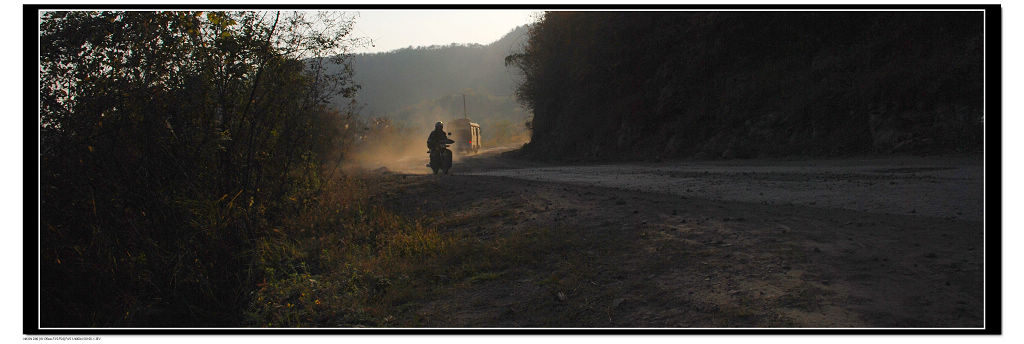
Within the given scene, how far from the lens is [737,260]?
213 inches

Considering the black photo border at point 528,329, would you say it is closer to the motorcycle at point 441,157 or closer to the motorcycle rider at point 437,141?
the motorcycle rider at point 437,141

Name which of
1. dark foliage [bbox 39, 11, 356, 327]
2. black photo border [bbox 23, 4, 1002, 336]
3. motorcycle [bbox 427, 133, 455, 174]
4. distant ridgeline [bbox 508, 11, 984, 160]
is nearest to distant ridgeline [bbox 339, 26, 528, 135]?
distant ridgeline [bbox 508, 11, 984, 160]

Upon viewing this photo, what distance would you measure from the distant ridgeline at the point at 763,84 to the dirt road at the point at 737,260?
777 centimetres

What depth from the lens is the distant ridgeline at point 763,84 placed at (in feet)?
54.9

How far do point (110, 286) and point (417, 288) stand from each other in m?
2.70

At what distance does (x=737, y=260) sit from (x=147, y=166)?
506 centimetres

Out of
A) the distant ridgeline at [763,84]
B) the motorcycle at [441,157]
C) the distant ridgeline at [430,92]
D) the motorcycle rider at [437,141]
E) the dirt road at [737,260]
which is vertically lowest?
the dirt road at [737,260]

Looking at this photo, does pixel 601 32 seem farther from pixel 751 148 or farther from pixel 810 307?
pixel 810 307

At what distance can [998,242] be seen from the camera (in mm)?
4309

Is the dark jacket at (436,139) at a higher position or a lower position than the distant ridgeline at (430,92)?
lower

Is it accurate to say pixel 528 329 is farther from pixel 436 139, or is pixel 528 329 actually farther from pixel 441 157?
pixel 441 157

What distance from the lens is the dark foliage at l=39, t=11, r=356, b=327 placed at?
5.34 meters

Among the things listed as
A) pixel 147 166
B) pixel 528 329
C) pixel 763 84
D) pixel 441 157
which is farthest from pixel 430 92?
pixel 528 329

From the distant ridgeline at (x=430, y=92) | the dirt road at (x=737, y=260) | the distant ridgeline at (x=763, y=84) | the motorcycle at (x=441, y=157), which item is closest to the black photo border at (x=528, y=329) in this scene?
the dirt road at (x=737, y=260)
